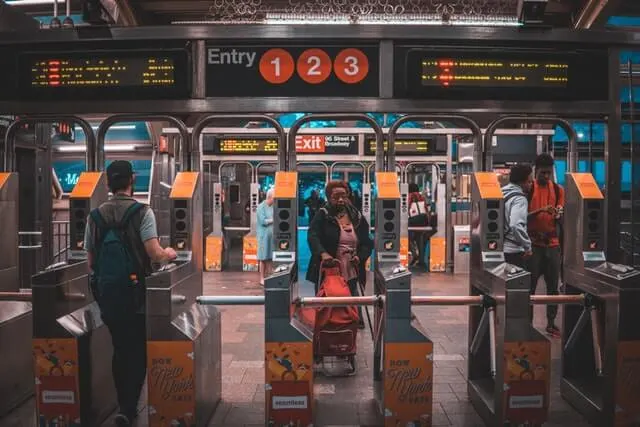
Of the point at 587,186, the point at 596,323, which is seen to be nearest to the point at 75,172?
the point at 587,186

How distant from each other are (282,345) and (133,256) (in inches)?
43.4

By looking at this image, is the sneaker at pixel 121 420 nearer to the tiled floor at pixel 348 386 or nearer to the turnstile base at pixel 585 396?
the tiled floor at pixel 348 386

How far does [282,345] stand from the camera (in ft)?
10.9

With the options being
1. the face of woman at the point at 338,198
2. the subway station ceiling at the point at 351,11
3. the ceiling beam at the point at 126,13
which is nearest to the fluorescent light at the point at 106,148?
the subway station ceiling at the point at 351,11

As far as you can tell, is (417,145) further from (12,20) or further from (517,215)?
(12,20)

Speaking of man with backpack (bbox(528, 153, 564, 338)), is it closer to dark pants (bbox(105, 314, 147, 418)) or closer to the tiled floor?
the tiled floor

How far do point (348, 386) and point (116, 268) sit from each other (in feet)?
6.97

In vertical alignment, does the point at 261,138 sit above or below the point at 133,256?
above

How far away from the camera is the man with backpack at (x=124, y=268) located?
339 centimetres

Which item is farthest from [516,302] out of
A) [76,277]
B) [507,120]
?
[76,277]

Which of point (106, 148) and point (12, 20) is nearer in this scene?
point (12, 20)

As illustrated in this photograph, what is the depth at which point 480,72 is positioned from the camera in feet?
12.3

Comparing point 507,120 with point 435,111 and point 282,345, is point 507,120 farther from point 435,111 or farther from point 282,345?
point 282,345

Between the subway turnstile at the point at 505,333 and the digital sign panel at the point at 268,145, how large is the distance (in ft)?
22.6
